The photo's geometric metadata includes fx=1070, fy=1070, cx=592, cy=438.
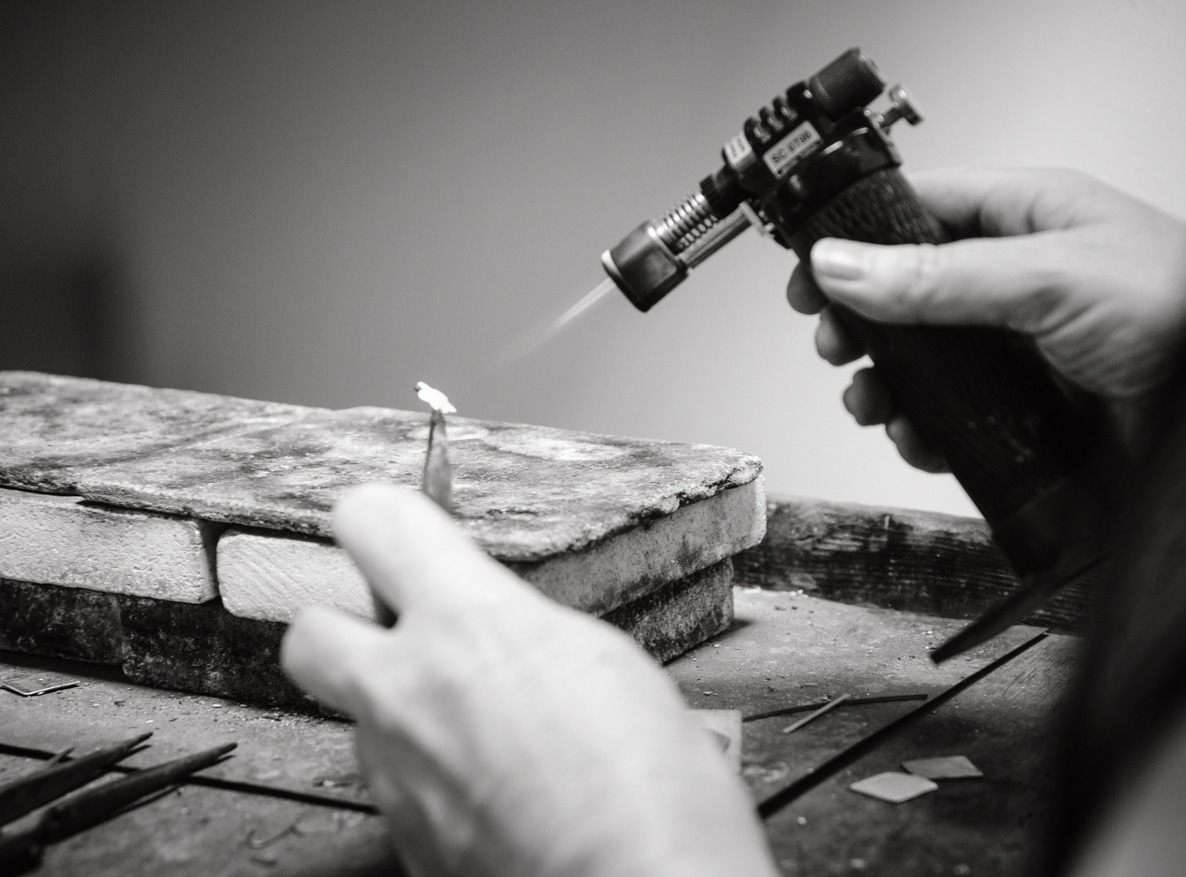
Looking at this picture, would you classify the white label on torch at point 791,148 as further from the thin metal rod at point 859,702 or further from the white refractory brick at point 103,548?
the white refractory brick at point 103,548

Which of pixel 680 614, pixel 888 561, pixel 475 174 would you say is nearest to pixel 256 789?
pixel 680 614

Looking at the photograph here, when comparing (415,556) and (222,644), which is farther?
(222,644)

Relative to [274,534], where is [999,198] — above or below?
above

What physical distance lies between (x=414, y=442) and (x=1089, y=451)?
2.55 feet

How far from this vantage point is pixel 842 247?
2.85ft

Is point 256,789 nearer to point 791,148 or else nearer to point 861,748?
point 861,748

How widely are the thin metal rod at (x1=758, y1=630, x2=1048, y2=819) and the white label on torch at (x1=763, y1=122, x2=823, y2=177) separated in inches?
20.0

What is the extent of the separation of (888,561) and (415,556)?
89 cm

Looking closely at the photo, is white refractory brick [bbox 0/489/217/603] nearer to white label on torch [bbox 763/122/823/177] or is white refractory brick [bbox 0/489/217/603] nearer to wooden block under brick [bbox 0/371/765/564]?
wooden block under brick [bbox 0/371/765/564]

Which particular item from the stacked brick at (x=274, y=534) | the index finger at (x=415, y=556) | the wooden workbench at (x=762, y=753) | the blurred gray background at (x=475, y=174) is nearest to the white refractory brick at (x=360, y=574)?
the stacked brick at (x=274, y=534)

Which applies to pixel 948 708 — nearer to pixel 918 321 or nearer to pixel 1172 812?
pixel 918 321

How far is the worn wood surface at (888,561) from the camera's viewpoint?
132 centimetres

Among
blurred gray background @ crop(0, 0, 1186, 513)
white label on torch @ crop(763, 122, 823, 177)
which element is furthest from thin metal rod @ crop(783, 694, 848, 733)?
blurred gray background @ crop(0, 0, 1186, 513)

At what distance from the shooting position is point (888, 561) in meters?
1.41
